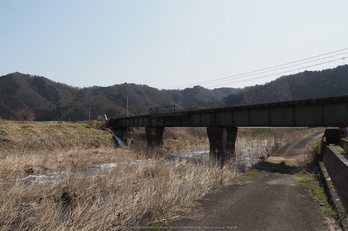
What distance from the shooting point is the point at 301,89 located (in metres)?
159

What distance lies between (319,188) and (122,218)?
8565 mm

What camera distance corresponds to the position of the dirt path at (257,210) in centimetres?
610

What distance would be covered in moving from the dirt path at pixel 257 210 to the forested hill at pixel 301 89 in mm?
144520

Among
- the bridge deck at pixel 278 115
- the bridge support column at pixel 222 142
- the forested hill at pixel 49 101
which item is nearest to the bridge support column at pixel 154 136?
the bridge deck at pixel 278 115

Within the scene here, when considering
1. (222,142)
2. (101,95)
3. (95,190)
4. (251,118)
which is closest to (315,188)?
(95,190)

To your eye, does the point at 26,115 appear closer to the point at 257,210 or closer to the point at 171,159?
the point at 171,159

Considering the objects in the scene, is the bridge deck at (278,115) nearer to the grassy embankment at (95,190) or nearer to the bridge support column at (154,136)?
the bridge support column at (154,136)

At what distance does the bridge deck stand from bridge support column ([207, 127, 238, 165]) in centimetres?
81

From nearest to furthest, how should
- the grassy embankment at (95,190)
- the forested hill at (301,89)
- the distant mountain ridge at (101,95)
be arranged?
the grassy embankment at (95,190)
the distant mountain ridge at (101,95)
the forested hill at (301,89)

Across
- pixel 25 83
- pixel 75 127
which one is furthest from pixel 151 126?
pixel 25 83

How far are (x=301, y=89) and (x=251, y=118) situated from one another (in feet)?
534

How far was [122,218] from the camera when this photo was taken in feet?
21.4

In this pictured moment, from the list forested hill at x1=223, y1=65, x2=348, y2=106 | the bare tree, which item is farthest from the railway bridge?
forested hill at x1=223, y1=65, x2=348, y2=106

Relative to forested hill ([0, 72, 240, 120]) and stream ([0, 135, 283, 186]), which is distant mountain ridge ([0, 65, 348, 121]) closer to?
forested hill ([0, 72, 240, 120])
